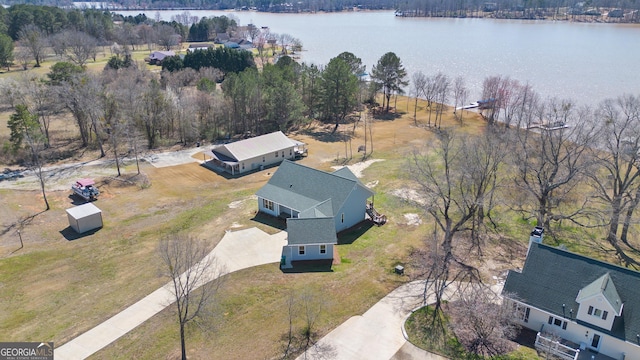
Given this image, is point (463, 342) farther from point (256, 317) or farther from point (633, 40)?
point (633, 40)

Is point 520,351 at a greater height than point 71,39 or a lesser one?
lesser

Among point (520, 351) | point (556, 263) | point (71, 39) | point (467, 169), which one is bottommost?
point (520, 351)

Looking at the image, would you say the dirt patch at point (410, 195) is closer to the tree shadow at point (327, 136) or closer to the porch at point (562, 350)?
the porch at point (562, 350)

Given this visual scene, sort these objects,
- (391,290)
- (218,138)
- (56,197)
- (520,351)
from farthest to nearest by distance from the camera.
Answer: (218,138)
(56,197)
(391,290)
(520,351)

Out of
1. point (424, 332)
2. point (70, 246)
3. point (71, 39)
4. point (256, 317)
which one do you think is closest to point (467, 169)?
point (424, 332)

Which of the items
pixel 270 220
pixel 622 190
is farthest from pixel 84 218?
pixel 622 190

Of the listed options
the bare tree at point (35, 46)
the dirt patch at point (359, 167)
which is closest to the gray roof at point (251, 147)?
the dirt patch at point (359, 167)

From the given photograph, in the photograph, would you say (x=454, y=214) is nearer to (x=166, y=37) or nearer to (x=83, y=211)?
(x=83, y=211)

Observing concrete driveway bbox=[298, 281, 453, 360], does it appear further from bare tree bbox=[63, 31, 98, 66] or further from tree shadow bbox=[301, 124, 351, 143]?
bare tree bbox=[63, 31, 98, 66]
